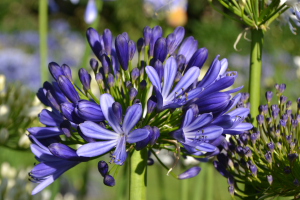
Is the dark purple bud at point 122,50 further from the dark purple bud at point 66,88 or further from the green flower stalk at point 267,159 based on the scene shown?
the green flower stalk at point 267,159

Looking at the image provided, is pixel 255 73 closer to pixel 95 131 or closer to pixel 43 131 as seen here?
pixel 95 131

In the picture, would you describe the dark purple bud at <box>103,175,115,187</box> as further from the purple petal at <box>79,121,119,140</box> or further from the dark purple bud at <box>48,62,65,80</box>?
the dark purple bud at <box>48,62,65,80</box>

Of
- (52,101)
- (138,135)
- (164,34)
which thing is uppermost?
(164,34)

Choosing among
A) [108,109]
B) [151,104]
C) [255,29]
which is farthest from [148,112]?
[255,29]

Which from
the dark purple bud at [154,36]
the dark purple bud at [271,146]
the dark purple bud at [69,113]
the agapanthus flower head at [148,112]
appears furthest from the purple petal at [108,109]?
the dark purple bud at [271,146]

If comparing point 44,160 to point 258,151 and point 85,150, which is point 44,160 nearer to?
point 85,150

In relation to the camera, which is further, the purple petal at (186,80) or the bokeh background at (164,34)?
the bokeh background at (164,34)

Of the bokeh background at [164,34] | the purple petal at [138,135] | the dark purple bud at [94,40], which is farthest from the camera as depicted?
the bokeh background at [164,34]
